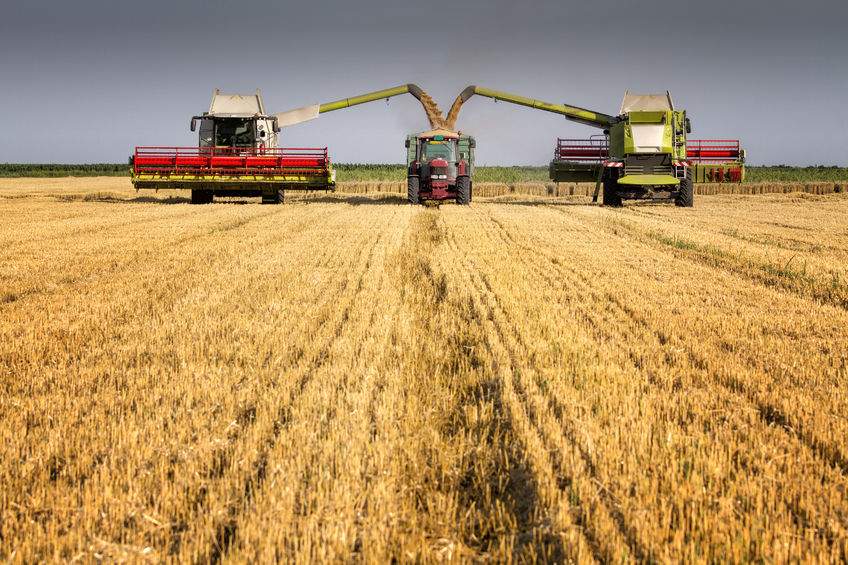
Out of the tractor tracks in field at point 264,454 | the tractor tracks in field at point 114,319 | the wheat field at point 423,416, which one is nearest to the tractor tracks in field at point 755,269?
the wheat field at point 423,416

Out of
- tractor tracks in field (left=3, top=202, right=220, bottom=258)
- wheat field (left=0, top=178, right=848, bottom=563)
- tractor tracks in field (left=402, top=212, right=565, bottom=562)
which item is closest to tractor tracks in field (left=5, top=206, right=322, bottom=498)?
wheat field (left=0, top=178, right=848, bottom=563)

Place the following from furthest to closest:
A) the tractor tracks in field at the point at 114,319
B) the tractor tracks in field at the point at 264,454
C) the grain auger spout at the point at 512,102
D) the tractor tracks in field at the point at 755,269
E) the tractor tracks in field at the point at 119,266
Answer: the grain auger spout at the point at 512,102 < the tractor tracks in field at the point at 755,269 < the tractor tracks in field at the point at 119,266 < the tractor tracks in field at the point at 114,319 < the tractor tracks in field at the point at 264,454

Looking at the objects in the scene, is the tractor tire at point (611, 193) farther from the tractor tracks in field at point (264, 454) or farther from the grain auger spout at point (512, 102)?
the tractor tracks in field at point (264, 454)

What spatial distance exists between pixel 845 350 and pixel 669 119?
1930 cm

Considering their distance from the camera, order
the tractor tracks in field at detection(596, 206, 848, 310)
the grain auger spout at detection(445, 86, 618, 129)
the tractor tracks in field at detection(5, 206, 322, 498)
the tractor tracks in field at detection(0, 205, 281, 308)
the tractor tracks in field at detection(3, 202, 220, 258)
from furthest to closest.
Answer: the grain auger spout at detection(445, 86, 618, 129) < the tractor tracks in field at detection(3, 202, 220, 258) < the tractor tracks in field at detection(596, 206, 848, 310) < the tractor tracks in field at detection(0, 205, 281, 308) < the tractor tracks in field at detection(5, 206, 322, 498)

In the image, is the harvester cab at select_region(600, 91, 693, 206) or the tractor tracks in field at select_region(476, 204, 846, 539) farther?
the harvester cab at select_region(600, 91, 693, 206)

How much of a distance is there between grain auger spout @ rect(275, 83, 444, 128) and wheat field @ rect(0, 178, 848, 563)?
63.4ft

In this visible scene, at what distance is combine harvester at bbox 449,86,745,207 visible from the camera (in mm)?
23062

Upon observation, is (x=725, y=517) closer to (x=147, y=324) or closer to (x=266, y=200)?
(x=147, y=324)

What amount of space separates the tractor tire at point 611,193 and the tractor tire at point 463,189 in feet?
14.6

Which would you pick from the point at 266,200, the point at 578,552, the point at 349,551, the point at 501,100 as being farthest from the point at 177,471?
the point at 501,100

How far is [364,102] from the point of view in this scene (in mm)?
28656

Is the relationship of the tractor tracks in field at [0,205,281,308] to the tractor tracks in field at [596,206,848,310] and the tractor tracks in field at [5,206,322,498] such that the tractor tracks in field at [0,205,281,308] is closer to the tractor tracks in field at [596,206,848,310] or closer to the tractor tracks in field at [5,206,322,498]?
the tractor tracks in field at [5,206,322,498]

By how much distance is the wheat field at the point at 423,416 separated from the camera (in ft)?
8.77
